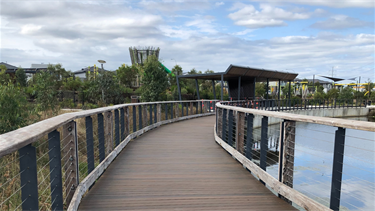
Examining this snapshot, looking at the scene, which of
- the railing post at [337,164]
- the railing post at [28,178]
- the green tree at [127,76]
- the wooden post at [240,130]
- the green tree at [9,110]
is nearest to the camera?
the railing post at [28,178]

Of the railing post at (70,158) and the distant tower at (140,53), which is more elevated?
the distant tower at (140,53)

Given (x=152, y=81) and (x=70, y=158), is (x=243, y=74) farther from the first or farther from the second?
(x=70, y=158)

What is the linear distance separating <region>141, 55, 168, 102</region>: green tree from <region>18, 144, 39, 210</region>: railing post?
22356mm

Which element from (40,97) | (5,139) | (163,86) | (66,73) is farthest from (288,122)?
(66,73)

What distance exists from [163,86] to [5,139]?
2368 cm

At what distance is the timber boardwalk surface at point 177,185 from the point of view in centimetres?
350

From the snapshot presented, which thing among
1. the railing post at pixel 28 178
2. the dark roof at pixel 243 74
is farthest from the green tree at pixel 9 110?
the dark roof at pixel 243 74

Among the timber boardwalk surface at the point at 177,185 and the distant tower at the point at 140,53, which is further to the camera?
the distant tower at the point at 140,53

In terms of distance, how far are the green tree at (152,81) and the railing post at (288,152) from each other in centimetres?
2104

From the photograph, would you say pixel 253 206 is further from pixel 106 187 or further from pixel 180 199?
pixel 106 187

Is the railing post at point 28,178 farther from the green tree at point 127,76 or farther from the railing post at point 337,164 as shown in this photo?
the green tree at point 127,76

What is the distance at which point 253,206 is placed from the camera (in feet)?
11.4

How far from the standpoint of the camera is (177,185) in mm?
4262

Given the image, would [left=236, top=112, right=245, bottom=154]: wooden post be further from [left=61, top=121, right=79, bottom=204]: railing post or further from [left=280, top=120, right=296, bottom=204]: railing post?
[left=61, top=121, right=79, bottom=204]: railing post
